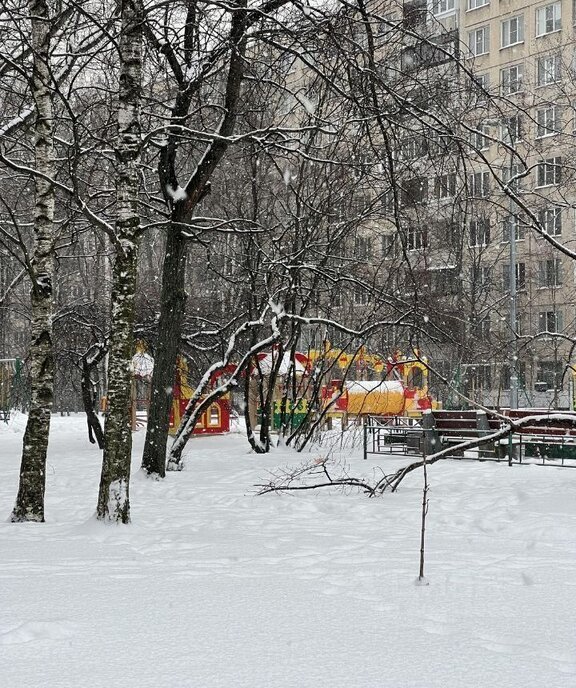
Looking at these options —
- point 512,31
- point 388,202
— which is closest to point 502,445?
point 388,202

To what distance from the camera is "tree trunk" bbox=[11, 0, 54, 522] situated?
8336 mm

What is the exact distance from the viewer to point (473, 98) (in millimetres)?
6797

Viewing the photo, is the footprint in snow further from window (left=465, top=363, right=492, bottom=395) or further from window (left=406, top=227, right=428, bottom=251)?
window (left=465, top=363, right=492, bottom=395)

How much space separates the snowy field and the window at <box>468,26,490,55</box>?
1663 inches

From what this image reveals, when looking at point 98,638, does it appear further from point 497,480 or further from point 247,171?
point 247,171

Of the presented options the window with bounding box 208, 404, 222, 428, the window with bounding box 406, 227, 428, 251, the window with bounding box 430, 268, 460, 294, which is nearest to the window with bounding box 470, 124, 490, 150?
the window with bounding box 406, 227, 428, 251

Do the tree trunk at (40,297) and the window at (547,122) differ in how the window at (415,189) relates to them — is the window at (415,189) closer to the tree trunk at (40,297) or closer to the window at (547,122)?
the window at (547,122)

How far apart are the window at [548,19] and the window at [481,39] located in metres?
3.31

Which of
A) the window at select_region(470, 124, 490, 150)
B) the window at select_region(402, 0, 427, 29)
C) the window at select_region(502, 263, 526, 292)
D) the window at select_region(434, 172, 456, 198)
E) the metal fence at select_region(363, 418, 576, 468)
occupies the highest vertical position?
the window at select_region(502, 263, 526, 292)

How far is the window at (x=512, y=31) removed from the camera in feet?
151

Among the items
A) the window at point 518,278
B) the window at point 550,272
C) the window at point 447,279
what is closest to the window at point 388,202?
the window at point 447,279

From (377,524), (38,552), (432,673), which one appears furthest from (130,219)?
(432,673)

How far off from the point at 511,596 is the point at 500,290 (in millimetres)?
31285

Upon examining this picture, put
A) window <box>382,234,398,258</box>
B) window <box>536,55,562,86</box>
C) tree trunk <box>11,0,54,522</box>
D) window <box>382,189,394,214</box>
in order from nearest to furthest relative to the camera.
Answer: tree trunk <box>11,0,54,522</box>
window <box>382,234,398,258</box>
window <box>382,189,394,214</box>
window <box>536,55,562,86</box>
